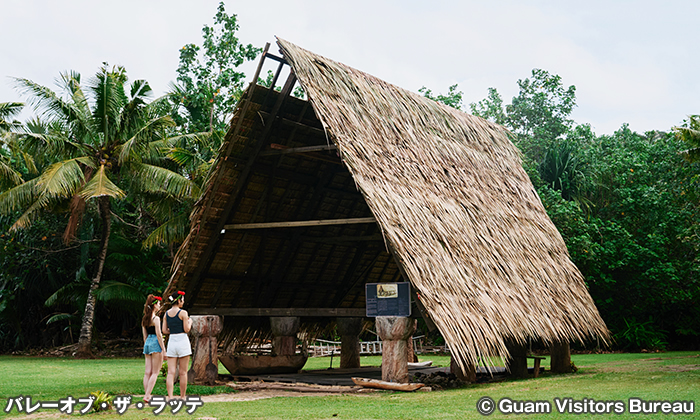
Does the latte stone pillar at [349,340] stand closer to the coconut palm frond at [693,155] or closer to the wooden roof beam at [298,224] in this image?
the wooden roof beam at [298,224]

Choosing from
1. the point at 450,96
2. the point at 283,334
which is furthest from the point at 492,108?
the point at 283,334

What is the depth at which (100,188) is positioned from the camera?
16.3 metres

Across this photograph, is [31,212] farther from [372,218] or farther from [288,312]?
[372,218]

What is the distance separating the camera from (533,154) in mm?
26328

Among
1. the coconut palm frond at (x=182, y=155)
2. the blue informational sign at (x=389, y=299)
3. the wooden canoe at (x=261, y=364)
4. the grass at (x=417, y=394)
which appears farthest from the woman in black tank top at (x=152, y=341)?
the coconut palm frond at (x=182, y=155)

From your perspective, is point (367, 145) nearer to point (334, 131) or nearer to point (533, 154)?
point (334, 131)

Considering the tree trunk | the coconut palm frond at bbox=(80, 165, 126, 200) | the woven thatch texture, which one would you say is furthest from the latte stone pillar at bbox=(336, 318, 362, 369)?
the tree trunk

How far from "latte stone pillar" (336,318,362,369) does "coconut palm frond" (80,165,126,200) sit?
6.69 metres

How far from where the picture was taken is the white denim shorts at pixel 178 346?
283 inches

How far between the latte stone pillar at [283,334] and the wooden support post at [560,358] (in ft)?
14.6

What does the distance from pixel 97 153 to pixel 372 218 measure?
11656mm

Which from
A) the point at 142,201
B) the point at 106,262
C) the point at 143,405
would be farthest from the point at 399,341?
the point at 106,262

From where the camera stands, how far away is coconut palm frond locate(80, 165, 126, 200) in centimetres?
1614

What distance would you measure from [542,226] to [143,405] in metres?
7.84
